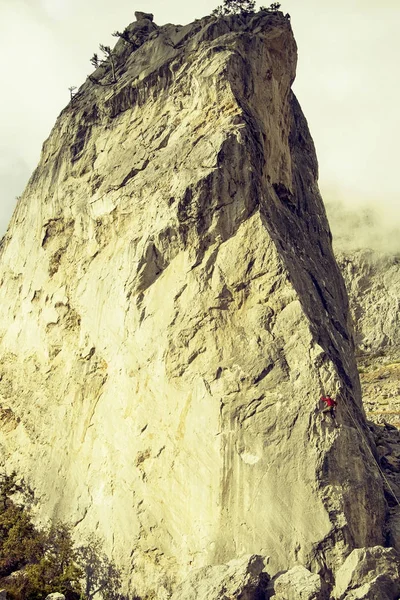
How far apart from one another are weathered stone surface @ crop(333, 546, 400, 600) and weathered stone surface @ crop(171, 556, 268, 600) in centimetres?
228

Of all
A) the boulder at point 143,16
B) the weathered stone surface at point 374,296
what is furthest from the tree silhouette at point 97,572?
the weathered stone surface at point 374,296

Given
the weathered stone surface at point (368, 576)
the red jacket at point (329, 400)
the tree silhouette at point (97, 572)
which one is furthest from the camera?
the tree silhouette at point (97, 572)

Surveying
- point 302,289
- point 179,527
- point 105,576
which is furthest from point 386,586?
point 302,289

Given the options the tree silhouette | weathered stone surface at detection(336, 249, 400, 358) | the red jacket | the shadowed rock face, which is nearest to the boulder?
the shadowed rock face

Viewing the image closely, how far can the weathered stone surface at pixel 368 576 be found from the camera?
24.0 meters

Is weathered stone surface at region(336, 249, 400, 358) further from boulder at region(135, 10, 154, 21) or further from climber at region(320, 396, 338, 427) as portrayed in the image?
climber at region(320, 396, 338, 427)

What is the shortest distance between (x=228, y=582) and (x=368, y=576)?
4111 mm

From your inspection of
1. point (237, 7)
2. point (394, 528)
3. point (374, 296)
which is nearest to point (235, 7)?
point (237, 7)

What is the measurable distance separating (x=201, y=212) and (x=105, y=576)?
12521 mm

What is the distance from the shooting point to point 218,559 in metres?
25.4

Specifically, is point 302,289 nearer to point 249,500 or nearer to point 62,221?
point 249,500

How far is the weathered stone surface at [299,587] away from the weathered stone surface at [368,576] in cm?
76

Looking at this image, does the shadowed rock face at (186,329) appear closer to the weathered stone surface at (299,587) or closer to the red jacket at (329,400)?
the red jacket at (329,400)

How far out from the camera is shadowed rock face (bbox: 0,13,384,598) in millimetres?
26344
